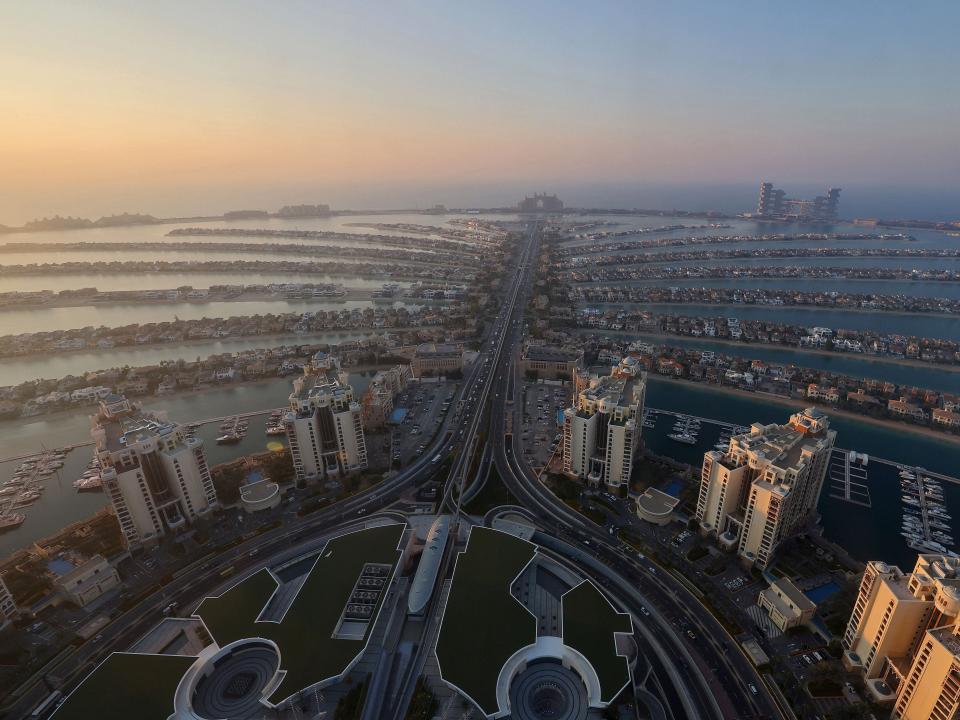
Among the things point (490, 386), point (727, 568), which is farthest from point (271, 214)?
point (727, 568)

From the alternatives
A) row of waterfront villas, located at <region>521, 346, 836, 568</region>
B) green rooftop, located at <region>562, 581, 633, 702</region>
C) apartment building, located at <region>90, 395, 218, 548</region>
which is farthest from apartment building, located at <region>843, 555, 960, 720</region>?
apartment building, located at <region>90, 395, 218, 548</region>

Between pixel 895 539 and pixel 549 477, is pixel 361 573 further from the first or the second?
pixel 895 539

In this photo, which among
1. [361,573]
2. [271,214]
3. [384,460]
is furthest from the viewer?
[271,214]

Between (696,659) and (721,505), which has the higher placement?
(721,505)

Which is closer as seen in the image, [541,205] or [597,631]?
[597,631]

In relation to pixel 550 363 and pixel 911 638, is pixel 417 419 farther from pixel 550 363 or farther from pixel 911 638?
pixel 911 638

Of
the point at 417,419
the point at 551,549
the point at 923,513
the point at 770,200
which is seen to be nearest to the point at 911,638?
A: the point at 551,549
